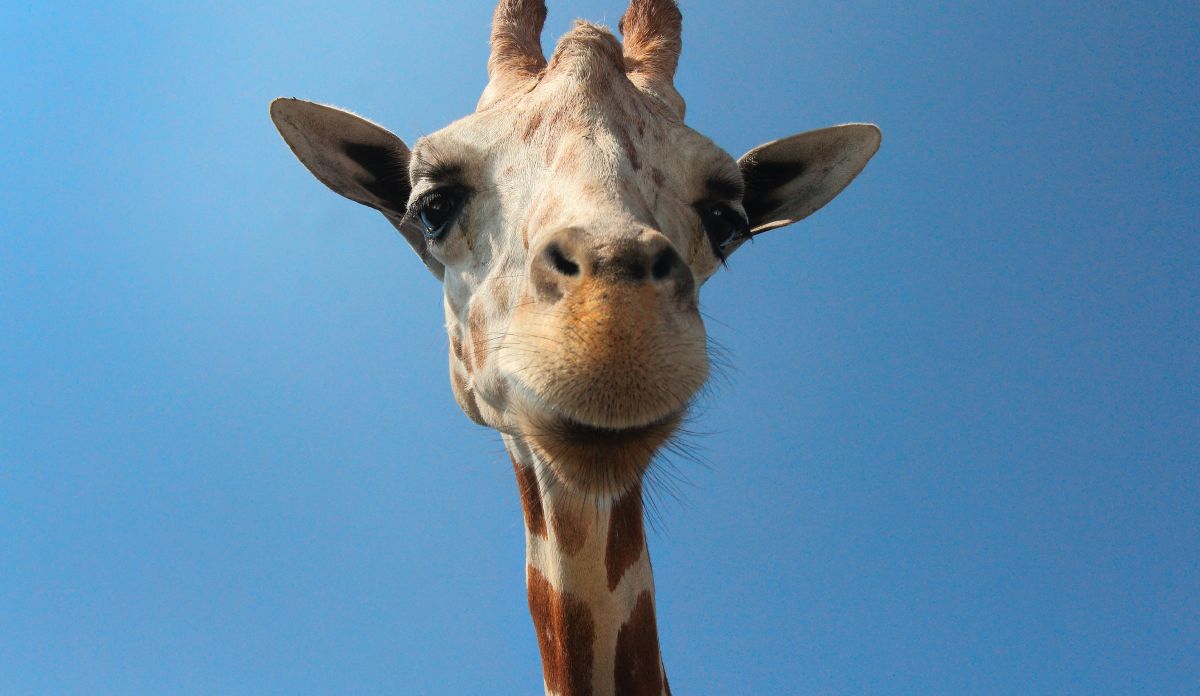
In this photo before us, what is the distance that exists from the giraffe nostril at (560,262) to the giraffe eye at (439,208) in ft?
4.85

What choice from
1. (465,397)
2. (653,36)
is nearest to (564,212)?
(465,397)

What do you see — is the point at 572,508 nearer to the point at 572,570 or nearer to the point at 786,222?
the point at 572,570

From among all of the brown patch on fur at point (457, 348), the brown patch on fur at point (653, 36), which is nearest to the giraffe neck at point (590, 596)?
the brown patch on fur at point (457, 348)

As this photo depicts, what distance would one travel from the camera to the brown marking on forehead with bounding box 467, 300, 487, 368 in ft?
12.6

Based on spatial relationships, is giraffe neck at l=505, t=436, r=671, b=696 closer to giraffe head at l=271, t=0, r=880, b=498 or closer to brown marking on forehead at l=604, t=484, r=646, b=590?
brown marking on forehead at l=604, t=484, r=646, b=590

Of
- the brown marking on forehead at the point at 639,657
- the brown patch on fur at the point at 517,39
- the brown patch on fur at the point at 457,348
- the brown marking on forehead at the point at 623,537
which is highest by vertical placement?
the brown patch on fur at the point at 517,39

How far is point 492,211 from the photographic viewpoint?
3928mm

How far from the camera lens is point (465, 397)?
461 cm

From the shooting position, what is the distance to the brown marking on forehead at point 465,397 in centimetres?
453

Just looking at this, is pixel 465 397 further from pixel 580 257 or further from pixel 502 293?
pixel 580 257

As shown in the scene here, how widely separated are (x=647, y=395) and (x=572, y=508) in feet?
5.61

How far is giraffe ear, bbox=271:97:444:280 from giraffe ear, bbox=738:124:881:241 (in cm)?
223

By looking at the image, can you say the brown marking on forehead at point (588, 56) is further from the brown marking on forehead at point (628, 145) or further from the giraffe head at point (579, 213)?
the brown marking on forehead at point (628, 145)

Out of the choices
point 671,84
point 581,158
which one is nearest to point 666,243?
point 581,158
